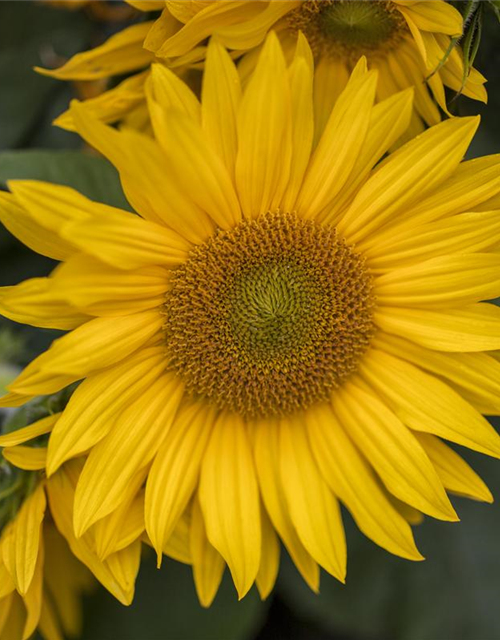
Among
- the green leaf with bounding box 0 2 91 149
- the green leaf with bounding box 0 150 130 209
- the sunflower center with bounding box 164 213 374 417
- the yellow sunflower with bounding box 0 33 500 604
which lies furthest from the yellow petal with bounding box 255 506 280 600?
the green leaf with bounding box 0 2 91 149

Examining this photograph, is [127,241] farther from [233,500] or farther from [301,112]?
[233,500]

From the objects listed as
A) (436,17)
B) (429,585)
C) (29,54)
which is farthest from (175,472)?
(29,54)

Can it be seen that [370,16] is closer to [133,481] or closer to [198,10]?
[198,10]

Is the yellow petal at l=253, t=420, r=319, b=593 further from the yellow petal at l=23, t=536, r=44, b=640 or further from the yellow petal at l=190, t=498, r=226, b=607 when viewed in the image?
the yellow petal at l=23, t=536, r=44, b=640

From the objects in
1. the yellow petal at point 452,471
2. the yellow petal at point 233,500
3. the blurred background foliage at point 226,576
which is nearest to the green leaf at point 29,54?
the blurred background foliage at point 226,576

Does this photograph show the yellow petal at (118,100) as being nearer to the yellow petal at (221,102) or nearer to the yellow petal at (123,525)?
the yellow petal at (221,102)
